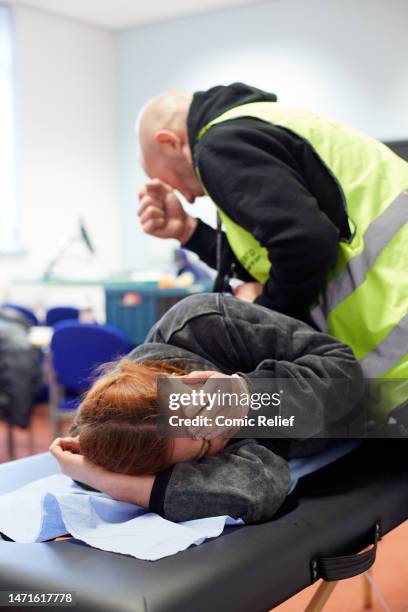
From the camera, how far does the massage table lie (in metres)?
0.89

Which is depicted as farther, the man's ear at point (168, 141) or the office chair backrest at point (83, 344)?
the office chair backrest at point (83, 344)

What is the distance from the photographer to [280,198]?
1.32 metres

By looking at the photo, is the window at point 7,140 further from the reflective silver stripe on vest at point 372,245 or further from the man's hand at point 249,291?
the reflective silver stripe on vest at point 372,245

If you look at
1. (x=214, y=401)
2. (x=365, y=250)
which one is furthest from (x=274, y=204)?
(x=214, y=401)

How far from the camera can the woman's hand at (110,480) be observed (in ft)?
3.59

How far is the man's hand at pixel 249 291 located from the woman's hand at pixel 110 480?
0.55 m

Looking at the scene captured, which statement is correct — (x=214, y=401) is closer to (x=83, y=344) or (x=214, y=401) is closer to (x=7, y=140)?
(x=83, y=344)

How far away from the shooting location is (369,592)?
2082 millimetres

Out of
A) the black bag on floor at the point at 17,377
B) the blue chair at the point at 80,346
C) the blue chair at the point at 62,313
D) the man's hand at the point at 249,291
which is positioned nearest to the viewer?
the man's hand at the point at 249,291

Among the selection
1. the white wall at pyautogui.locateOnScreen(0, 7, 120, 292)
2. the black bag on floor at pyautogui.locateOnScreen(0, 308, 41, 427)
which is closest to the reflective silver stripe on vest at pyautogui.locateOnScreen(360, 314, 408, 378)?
the black bag on floor at pyautogui.locateOnScreen(0, 308, 41, 427)

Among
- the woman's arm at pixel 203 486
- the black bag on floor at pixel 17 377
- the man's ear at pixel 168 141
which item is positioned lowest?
the black bag on floor at pixel 17 377

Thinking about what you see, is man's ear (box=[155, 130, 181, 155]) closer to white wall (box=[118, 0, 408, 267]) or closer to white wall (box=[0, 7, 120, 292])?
white wall (box=[118, 0, 408, 267])

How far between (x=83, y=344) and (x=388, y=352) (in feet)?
6.81

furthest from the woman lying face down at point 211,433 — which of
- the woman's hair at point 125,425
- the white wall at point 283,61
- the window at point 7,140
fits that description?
the window at point 7,140
